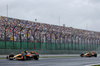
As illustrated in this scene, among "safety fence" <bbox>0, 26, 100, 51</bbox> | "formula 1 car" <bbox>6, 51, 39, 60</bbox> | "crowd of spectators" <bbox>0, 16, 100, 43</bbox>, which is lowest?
"formula 1 car" <bbox>6, 51, 39, 60</bbox>

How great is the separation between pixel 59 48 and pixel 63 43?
2.23 meters

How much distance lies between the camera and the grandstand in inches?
1491

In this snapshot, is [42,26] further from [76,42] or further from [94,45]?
[94,45]

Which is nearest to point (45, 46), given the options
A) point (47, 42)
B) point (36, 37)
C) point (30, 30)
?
point (47, 42)

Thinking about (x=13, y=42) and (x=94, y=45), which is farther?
(x=94, y=45)

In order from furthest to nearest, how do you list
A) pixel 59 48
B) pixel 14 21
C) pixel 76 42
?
pixel 76 42 < pixel 59 48 < pixel 14 21

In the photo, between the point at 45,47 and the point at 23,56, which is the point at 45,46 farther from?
the point at 23,56

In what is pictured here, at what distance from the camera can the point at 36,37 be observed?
1716 inches

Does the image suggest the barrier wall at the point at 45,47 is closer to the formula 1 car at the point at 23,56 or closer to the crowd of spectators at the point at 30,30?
the crowd of spectators at the point at 30,30

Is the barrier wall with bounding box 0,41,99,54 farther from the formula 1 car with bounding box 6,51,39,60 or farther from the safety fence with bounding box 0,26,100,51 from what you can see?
the formula 1 car with bounding box 6,51,39,60

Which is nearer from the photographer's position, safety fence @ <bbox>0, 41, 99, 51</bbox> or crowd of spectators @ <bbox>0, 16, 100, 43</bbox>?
safety fence @ <bbox>0, 41, 99, 51</bbox>

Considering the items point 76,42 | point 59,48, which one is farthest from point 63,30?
point 59,48

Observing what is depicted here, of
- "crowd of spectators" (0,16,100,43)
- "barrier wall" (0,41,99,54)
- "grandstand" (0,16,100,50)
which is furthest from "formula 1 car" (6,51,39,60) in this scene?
"crowd of spectators" (0,16,100,43)

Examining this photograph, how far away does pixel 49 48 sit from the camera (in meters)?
45.5
